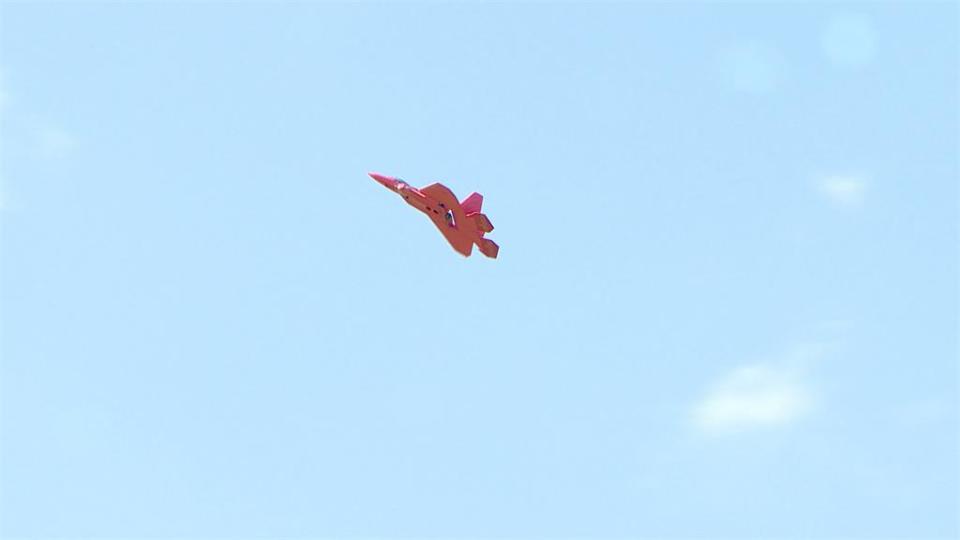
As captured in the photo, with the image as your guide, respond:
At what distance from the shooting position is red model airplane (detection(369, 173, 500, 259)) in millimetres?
141875

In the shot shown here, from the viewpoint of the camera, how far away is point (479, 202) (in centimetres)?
14362

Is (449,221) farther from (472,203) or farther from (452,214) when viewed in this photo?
(472,203)

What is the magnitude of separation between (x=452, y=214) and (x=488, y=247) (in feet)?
13.9

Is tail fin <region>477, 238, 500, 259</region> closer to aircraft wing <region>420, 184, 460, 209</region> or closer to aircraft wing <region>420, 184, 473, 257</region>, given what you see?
aircraft wing <region>420, 184, 473, 257</region>

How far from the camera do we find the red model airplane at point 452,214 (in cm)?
14188

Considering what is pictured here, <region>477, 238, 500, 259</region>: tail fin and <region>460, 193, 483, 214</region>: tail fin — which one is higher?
<region>460, 193, 483, 214</region>: tail fin

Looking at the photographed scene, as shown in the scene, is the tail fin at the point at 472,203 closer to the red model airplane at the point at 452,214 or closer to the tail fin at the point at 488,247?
the red model airplane at the point at 452,214

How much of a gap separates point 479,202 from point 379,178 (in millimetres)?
8917

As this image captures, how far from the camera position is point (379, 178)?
143625mm

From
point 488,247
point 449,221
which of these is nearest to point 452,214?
point 449,221

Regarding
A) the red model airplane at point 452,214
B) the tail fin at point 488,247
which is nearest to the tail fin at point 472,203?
the red model airplane at point 452,214

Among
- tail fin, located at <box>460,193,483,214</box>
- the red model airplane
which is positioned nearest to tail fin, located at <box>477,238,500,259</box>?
the red model airplane

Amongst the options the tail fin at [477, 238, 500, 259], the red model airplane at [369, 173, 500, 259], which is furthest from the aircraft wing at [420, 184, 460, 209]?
the tail fin at [477, 238, 500, 259]

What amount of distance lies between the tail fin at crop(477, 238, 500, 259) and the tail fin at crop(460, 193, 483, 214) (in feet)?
8.85
